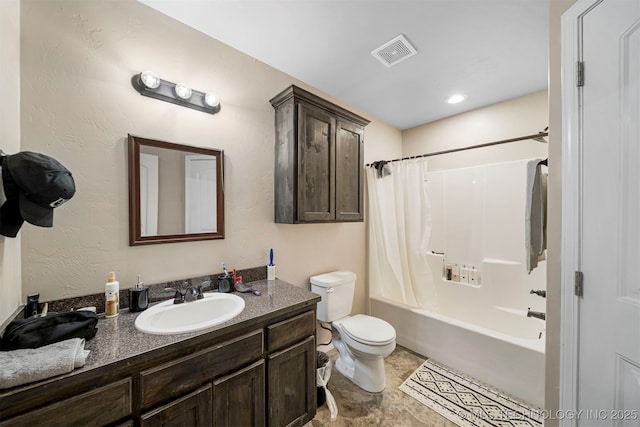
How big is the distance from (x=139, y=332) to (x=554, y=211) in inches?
75.6

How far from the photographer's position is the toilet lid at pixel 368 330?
5.68 ft

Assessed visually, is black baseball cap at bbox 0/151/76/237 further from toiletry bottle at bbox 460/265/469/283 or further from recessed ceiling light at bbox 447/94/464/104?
toiletry bottle at bbox 460/265/469/283

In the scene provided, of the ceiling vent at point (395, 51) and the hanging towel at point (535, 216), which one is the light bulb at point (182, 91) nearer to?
the ceiling vent at point (395, 51)

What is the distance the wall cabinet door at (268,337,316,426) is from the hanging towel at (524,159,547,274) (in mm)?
1400

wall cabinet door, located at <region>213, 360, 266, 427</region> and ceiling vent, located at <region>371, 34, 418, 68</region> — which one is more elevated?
ceiling vent, located at <region>371, 34, 418, 68</region>

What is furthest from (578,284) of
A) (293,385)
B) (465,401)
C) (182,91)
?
(182,91)

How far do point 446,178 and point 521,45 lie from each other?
1.36 m

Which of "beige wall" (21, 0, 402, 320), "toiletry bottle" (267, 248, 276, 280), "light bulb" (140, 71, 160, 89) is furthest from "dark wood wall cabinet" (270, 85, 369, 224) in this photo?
"light bulb" (140, 71, 160, 89)

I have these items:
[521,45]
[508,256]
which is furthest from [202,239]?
[508,256]

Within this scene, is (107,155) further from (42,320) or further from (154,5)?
(154,5)

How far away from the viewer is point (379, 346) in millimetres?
1705

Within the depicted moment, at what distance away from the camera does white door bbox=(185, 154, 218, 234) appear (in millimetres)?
1483

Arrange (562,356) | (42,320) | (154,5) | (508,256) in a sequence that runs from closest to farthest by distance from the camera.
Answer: (42,320)
(562,356)
(154,5)
(508,256)

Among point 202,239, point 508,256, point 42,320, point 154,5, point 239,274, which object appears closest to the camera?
point 42,320
